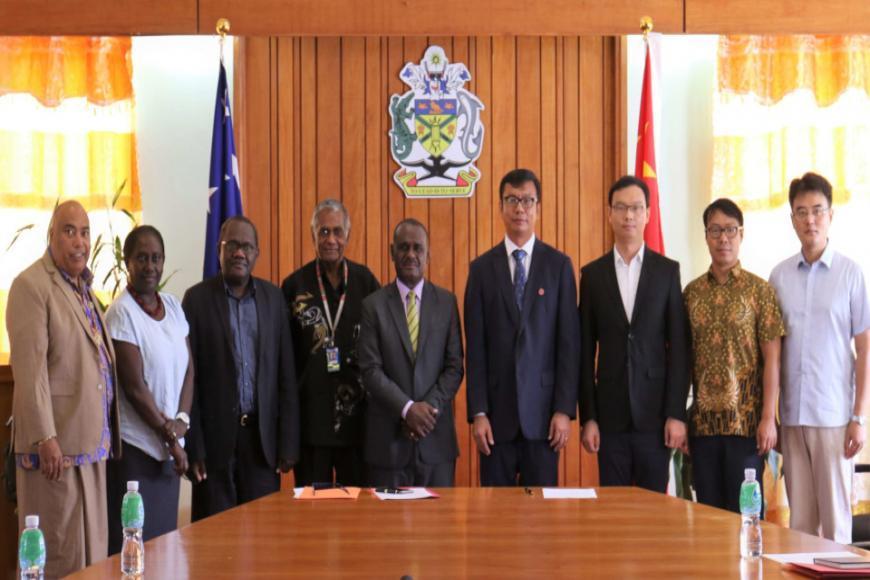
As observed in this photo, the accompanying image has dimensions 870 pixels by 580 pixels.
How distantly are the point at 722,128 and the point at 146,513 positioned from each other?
14.1ft

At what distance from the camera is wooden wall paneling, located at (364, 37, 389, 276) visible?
6590 millimetres

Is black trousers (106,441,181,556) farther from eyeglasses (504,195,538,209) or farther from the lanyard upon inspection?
eyeglasses (504,195,538,209)

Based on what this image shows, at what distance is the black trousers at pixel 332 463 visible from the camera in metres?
4.86

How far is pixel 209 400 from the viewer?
4.66m

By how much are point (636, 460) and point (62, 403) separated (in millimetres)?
2413

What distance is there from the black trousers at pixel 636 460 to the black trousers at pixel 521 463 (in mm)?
239

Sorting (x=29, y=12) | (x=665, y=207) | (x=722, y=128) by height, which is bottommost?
(x=665, y=207)

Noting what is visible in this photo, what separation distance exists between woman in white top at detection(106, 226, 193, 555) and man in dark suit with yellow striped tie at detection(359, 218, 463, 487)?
826mm

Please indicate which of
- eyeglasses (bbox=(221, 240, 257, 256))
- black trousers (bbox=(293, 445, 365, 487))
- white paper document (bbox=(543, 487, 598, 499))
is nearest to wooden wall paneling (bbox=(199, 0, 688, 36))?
eyeglasses (bbox=(221, 240, 257, 256))

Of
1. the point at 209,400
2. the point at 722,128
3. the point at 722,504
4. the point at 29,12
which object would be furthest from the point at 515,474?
the point at 29,12

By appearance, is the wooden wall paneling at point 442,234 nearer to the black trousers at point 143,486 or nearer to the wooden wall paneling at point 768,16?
the wooden wall paneling at point 768,16

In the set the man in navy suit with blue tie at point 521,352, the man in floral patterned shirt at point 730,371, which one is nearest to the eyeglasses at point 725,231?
the man in floral patterned shirt at point 730,371

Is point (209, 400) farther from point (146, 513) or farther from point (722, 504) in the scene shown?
point (722, 504)

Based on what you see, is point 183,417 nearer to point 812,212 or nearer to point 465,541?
point 465,541
